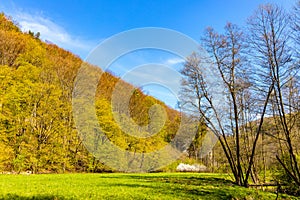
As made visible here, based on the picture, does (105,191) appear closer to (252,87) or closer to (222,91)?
(252,87)

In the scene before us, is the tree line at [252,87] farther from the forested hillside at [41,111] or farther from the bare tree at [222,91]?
the forested hillside at [41,111]

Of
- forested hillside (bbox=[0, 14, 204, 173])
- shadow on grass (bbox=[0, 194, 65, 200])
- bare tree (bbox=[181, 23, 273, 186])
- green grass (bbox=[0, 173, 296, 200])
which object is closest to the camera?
shadow on grass (bbox=[0, 194, 65, 200])

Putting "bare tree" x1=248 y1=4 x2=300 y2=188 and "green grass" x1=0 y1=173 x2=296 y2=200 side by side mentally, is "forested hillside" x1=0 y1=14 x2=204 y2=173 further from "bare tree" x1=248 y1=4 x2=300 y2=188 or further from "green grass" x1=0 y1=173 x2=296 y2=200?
"bare tree" x1=248 y1=4 x2=300 y2=188

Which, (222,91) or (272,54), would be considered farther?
(222,91)

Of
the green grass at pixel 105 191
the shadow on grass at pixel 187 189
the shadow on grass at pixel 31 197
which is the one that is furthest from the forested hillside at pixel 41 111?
the shadow on grass at pixel 31 197

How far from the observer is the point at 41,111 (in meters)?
24.9

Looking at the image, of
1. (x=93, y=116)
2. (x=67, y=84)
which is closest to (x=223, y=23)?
(x=93, y=116)

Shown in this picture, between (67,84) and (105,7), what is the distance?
1260 cm

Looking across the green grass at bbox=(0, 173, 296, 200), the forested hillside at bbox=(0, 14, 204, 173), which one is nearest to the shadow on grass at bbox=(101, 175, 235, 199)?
the green grass at bbox=(0, 173, 296, 200)

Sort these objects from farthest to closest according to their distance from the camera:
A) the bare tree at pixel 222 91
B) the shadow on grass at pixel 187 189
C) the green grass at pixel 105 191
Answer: the bare tree at pixel 222 91
the shadow on grass at pixel 187 189
the green grass at pixel 105 191

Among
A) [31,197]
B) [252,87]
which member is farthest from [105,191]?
[252,87]

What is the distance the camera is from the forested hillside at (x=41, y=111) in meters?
21.9

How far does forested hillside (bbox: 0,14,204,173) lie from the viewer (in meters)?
21.9

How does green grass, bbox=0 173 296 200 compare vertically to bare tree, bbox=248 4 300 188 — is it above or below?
below
